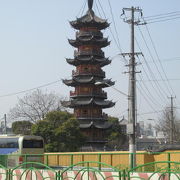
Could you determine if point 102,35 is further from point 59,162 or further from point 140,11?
point 59,162

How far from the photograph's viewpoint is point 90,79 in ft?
216

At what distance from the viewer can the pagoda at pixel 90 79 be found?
65.6m

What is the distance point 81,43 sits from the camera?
68.1m

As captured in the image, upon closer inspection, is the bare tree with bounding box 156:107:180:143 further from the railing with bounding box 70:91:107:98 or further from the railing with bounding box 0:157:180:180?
the railing with bounding box 0:157:180:180

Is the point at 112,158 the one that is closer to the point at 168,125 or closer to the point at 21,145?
the point at 21,145

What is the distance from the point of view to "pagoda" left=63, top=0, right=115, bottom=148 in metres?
65.6

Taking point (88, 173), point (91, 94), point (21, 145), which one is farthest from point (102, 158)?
point (91, 94)

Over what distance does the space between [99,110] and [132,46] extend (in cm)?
3970

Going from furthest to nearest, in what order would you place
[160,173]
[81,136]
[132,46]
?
[81,136] → [132,46] → [160,173]

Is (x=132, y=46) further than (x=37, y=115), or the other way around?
(x=37, y=115)

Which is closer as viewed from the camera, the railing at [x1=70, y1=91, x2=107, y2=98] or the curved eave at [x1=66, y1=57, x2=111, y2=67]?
the railing at [x1=70, y1=91, x2=107, y2=98]

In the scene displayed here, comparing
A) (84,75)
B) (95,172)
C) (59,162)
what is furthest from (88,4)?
(95,172)

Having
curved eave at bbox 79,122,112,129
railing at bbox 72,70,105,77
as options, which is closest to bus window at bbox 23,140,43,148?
curved eave at bbox 79,122,112,129

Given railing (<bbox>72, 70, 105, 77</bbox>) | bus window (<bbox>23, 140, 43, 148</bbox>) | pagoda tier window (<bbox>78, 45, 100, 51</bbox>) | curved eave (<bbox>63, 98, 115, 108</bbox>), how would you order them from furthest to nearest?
pagoda tier window (<bbox>78, 45, 100, 51</bbox>), railing (<bbox>72, 70, 105, 77</bbox>), curved eave (<bbox>63, 98, 115, 108</bbox>), bus window (<bbox>23, 140, 43, 148</bbox>)
